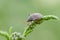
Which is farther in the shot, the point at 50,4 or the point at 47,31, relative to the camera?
the point at 50,4

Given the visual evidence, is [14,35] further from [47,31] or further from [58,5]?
[58,5]

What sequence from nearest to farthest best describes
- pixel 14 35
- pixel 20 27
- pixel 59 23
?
pixel 14 35
pixel 20 27
pixel 59 23

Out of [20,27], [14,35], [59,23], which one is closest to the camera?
[14,35]

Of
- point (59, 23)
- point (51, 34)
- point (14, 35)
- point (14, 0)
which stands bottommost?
point (14, 35)

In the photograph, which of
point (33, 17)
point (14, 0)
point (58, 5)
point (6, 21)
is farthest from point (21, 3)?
point (33, 17)

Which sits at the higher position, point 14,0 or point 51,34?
point 14,0

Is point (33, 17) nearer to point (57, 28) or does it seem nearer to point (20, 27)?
point (20, 27)

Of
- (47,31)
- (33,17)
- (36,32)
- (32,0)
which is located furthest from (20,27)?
(33,17)
